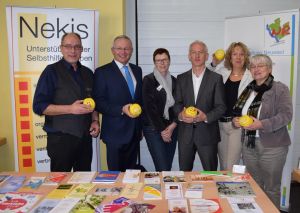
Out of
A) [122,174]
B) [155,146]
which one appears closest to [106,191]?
[122,174]

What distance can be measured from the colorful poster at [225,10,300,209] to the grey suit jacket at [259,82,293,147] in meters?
0.93

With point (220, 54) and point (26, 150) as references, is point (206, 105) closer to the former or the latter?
point (220, 54)

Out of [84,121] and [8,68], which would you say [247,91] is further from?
[8,68]

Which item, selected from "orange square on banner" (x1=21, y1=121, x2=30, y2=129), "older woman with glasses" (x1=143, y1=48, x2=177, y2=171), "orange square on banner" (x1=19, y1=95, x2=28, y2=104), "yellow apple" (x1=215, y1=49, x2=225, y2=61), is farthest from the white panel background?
"orange square on banner" (x1=21, y1=121, x2=30, y2=129)

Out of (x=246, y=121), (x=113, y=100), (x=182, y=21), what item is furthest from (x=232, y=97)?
(x=182, y=21)

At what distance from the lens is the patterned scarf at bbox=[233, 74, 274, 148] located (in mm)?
2596

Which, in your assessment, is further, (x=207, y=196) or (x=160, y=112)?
(x=160, y=112)

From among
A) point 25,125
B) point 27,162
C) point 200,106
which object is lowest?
point 27,162

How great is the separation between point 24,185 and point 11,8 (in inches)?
81.1

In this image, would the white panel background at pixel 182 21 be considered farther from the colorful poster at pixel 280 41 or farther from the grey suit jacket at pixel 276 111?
the grey suit jacket at pixel 276 111

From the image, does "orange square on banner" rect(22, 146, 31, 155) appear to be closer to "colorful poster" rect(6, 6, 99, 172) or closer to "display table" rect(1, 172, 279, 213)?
"colorful poster" rect(6, 6, 99, 172)

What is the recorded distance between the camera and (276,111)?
2.59 m

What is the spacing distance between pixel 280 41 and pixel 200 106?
1.37 metres

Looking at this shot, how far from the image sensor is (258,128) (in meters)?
2.50
